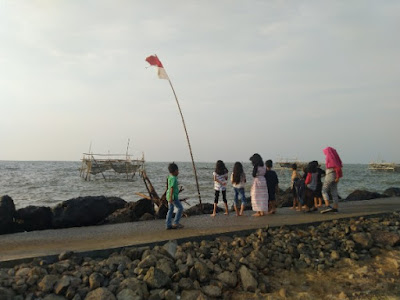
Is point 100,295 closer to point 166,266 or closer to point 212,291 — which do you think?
→ point 166,266

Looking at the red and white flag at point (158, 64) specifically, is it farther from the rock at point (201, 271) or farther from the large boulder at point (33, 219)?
the rock at point (201, 271)

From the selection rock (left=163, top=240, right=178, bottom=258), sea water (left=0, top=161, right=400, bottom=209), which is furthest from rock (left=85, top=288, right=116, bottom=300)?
sea water (left=0, top=161, right=400, bottom=209)

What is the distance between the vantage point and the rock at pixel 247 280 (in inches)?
157

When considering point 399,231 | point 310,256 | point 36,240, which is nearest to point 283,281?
point 310,256

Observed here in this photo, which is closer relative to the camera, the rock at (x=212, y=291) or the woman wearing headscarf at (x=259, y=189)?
the rock at (x=212, y=291)

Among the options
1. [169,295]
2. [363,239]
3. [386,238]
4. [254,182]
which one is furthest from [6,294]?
[386,238]

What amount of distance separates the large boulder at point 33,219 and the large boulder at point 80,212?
0.60 feet

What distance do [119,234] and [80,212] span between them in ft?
6.11

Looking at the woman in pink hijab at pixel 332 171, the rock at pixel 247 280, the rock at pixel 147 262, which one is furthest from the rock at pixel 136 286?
the woman in pink hijab at pixel 332 171

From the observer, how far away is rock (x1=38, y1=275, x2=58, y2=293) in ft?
11.4

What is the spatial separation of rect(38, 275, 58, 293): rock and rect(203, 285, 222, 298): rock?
1758 mm

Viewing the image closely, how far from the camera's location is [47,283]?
3525 millimetres

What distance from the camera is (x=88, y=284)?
12.1ft

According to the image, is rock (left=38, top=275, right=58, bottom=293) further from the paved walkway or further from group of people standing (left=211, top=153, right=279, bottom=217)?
group of people standing (left=211, top=153, right=279, bottom=217)
